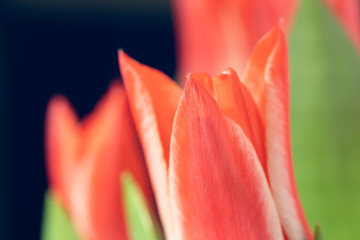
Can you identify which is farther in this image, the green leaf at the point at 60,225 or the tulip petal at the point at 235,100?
the green leaf at the point at 60,225

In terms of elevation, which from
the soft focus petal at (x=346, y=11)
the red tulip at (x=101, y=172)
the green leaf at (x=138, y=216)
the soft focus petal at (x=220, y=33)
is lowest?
the green leaf at (x=138, y=216)

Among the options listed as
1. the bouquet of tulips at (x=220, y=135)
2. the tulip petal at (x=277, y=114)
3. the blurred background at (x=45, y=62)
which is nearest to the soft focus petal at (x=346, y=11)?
the bouquet of tulips at (x=220, y=135)

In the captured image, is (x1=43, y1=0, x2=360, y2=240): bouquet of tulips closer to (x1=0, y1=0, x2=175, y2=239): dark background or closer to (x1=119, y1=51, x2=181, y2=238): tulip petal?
(x1=119, y1=51, x2=181, y2=238): tulip petal

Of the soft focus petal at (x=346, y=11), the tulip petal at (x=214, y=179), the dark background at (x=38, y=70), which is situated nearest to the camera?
the tulip petal at (x=214, y=179)

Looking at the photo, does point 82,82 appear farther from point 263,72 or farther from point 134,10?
point 263,72

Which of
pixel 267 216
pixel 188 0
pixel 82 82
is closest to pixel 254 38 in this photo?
pixel 188 0

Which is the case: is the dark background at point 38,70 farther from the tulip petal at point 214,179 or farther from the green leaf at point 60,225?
the tulip petal at point 214,179
